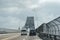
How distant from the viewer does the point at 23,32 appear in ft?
252

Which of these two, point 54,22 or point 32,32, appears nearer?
point 54,22

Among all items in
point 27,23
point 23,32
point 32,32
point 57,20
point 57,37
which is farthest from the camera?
point 27,23

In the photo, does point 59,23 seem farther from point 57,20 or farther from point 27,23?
point 27,23

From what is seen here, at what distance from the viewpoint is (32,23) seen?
498ft

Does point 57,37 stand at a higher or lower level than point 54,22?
lower

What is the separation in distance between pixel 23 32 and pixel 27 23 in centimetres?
7492

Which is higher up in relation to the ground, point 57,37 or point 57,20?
point 57,20

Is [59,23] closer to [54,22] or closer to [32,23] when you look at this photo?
[54,22]

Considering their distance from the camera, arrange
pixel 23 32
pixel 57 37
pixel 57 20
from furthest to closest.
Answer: pixel 23 32 < pixel 57 20 < pixel 57 37

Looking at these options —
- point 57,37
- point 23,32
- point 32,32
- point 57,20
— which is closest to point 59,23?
point 57,20

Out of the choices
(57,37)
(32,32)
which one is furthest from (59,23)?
(32,32)

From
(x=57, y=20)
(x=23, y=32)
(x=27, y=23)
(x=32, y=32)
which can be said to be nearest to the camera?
(x=57, y=20)

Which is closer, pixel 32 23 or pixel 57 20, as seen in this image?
pixel 57 20

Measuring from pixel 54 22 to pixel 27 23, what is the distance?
393 feet
